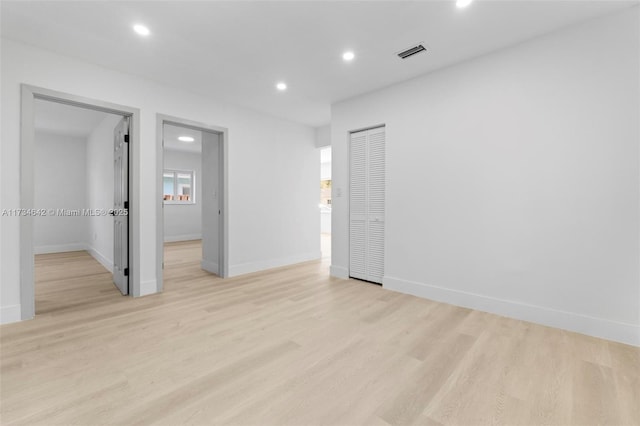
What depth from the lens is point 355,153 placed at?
4195mm

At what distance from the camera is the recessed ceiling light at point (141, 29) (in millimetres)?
2508

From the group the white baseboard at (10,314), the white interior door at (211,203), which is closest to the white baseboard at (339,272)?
the white interior door at (211,203)

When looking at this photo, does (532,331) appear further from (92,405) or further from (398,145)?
(92,405)

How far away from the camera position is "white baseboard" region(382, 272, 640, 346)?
2285 mm

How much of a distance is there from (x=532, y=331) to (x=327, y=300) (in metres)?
1.95

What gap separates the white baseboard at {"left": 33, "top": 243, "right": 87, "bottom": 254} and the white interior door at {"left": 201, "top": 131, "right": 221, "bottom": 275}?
13.6 feet

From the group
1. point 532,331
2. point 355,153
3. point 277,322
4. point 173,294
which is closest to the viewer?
point 532,331

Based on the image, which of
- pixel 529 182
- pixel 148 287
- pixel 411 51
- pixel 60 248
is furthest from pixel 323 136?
pixel 60 248

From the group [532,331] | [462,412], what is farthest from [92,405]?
[532,331]

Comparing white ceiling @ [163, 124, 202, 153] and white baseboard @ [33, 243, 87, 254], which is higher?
white ceiling @ [163, 124, 202, 153]

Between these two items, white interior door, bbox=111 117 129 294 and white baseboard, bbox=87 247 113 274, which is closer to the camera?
white interior door, bbox=111 117 129 294

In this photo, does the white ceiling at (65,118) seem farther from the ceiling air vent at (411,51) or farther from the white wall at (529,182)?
the white wall at (529,182)

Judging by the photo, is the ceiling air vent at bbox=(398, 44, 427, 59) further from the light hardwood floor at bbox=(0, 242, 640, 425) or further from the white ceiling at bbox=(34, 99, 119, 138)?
the white ceiling at bbox=(34, 99, 119, 138)

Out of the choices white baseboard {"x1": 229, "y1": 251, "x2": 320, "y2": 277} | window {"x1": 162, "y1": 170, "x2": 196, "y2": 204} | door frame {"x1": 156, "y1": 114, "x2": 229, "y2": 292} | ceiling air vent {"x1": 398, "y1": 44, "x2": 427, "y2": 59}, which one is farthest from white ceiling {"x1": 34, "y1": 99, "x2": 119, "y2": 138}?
ceiling air vent {"x1": 398, "y1": 44, "x2": 427, "y2": 59}
